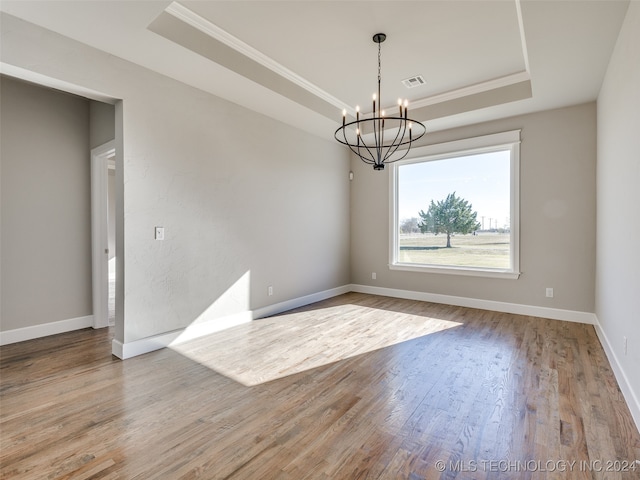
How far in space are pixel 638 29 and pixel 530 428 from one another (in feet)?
8.43

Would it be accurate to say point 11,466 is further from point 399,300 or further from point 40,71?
point 399,300

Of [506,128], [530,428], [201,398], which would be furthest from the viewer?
[506,128]

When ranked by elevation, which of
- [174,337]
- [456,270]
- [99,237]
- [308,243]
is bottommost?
[174,337]

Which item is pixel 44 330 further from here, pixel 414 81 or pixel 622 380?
pixel 622 380

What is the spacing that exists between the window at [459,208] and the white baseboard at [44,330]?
178 inches

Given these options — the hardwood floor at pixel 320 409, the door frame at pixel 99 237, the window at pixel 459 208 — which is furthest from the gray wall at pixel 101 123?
the window at pixel 459 208

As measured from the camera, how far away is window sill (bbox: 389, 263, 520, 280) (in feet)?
15.3

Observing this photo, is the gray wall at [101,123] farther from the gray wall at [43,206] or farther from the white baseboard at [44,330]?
the white baseboard at [44,330]

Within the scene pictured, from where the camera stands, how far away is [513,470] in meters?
1.65

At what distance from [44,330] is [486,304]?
18.5 feet

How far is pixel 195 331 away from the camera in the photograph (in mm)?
3666

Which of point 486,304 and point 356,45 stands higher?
point 356,45

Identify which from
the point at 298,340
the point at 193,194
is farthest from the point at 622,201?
the point at 193,194

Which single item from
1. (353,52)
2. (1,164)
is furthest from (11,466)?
(353,52)
